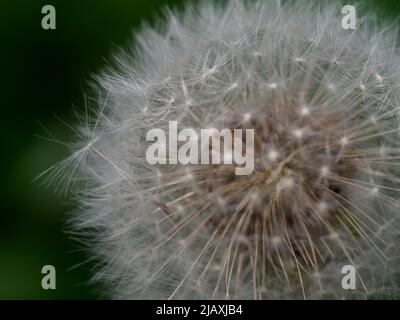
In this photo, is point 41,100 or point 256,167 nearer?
point 256,167

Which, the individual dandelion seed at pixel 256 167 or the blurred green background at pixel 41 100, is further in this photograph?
the blurred green background at pixel 41 100

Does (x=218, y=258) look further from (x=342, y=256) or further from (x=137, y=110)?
(x=137, y=110)

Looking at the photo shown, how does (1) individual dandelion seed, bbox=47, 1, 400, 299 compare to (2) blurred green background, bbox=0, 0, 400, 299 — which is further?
(2) blurred green background, bbox=0, 0, 400, 299
